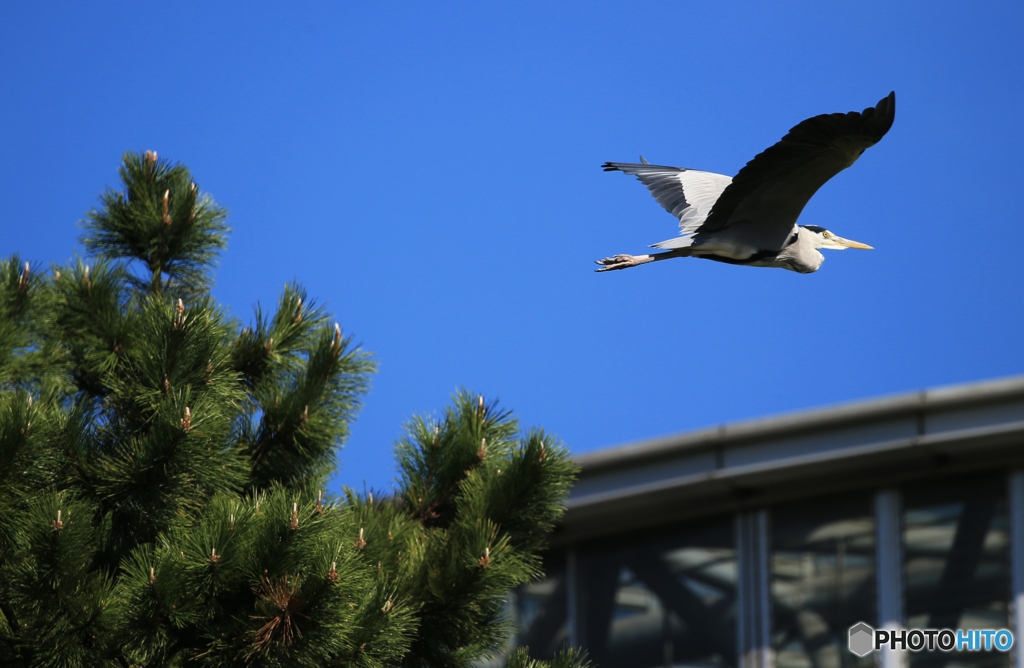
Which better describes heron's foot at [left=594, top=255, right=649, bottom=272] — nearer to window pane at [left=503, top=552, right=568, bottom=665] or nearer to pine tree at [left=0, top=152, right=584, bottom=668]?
pine tree at [left=0, top=152, right=584, bottom=668]

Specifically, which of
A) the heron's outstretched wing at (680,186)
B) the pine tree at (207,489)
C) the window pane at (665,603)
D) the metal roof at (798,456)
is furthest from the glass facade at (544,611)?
the heron's outstretched wing at (680,186)

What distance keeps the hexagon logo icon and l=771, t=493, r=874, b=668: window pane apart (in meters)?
0.04

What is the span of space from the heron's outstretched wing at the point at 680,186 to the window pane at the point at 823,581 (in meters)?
4.40

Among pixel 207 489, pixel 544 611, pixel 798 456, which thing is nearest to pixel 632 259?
pixel 207 489

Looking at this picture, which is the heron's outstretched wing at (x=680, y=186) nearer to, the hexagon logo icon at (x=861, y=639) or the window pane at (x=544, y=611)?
the hexagon logo icon at (x=861, y=639)

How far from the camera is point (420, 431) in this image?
19.5ft

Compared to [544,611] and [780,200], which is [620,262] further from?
[544,611]

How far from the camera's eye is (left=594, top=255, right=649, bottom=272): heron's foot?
497cm

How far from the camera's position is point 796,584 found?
9469 mm

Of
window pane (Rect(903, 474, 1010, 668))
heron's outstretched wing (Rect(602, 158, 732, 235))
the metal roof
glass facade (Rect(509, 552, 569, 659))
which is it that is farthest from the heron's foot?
glass facade (Rect(509, 552, 569, 659))

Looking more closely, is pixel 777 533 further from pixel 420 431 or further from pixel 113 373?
pixel 113 373

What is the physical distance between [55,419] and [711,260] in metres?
3.00

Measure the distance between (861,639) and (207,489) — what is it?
6.06m

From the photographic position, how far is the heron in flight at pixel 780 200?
460 centimetres
